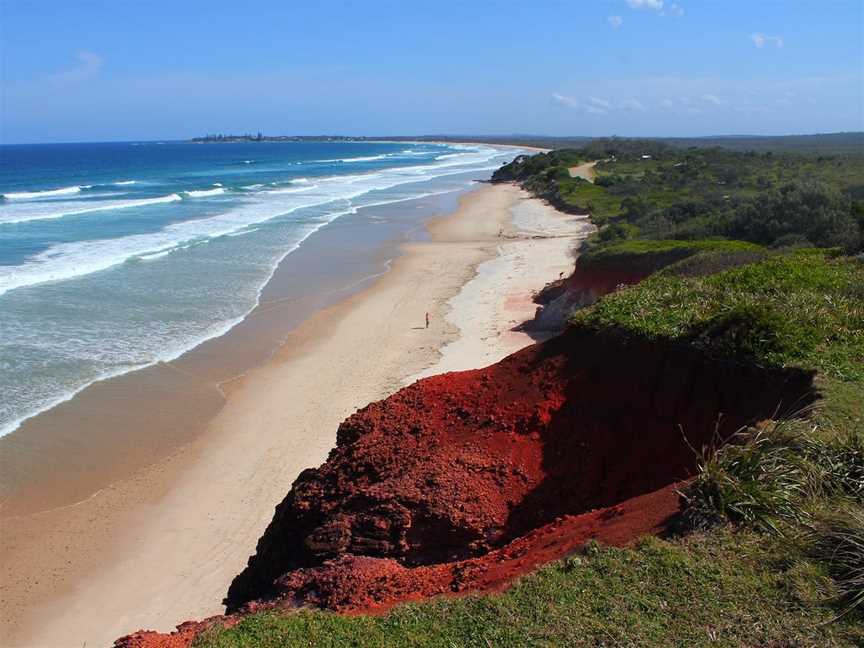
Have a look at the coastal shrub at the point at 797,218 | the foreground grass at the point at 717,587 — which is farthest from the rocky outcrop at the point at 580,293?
the foreground grass at the point at 717,587

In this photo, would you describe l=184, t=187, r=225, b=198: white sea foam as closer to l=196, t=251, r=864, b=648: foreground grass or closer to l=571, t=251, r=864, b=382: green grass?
l=571, t=251, r=864, b=382: green grass

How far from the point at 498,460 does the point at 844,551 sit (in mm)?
3991

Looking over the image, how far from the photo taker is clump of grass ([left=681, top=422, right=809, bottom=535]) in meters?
6.06

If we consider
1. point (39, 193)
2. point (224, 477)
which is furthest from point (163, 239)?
point (39, 193)

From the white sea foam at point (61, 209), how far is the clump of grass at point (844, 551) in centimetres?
4961

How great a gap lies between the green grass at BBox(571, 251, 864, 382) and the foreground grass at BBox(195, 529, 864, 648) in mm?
3164

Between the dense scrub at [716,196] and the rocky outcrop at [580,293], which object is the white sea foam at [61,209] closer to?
the dense scrub at [716,196]

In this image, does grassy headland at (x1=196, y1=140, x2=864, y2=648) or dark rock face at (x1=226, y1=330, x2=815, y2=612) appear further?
dark rock face at (x1=226, y1=330, x2=815, y2=612)

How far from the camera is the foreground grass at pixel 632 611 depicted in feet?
16.9

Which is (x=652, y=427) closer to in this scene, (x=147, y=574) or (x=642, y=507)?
(x=642, y=507)

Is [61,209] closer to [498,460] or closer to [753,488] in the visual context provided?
[498,460]

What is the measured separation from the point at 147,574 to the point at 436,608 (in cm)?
683

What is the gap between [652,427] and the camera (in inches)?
345

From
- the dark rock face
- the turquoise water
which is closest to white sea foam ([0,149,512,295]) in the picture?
the turquoise water
